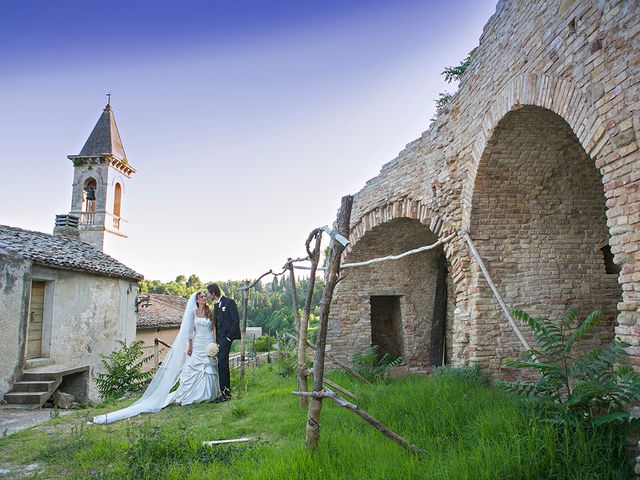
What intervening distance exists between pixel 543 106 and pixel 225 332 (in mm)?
5484

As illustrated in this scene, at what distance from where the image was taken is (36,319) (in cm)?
1053

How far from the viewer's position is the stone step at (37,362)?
9730 mm

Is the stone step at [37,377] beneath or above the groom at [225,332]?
beneath

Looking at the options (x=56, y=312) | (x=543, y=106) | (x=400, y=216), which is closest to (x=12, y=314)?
(x=56, y=312)

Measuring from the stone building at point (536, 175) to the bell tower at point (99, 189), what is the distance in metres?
17.2

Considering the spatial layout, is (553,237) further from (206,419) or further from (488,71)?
(206,419)

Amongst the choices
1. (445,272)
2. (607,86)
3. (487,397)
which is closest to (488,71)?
(607,86)

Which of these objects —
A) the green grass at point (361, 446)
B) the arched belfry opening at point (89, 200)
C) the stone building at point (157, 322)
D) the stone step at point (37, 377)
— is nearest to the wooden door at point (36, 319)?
the stone step at point (37, 377)

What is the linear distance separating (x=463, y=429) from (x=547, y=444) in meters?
0.91

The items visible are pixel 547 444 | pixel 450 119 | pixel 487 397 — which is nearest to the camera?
pixel 547 444

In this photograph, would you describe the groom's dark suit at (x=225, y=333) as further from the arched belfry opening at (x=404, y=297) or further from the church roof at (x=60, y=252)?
the church roof at (x=60, y=252)

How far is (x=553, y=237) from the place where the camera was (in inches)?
236

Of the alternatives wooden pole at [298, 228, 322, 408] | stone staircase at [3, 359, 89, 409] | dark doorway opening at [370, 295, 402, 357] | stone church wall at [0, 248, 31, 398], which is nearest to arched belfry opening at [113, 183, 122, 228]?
stone staircase at [3, 359, 89, 409]

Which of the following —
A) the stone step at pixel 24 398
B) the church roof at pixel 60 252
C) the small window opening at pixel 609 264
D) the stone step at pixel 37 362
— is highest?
the church roof at pixel 60 252
